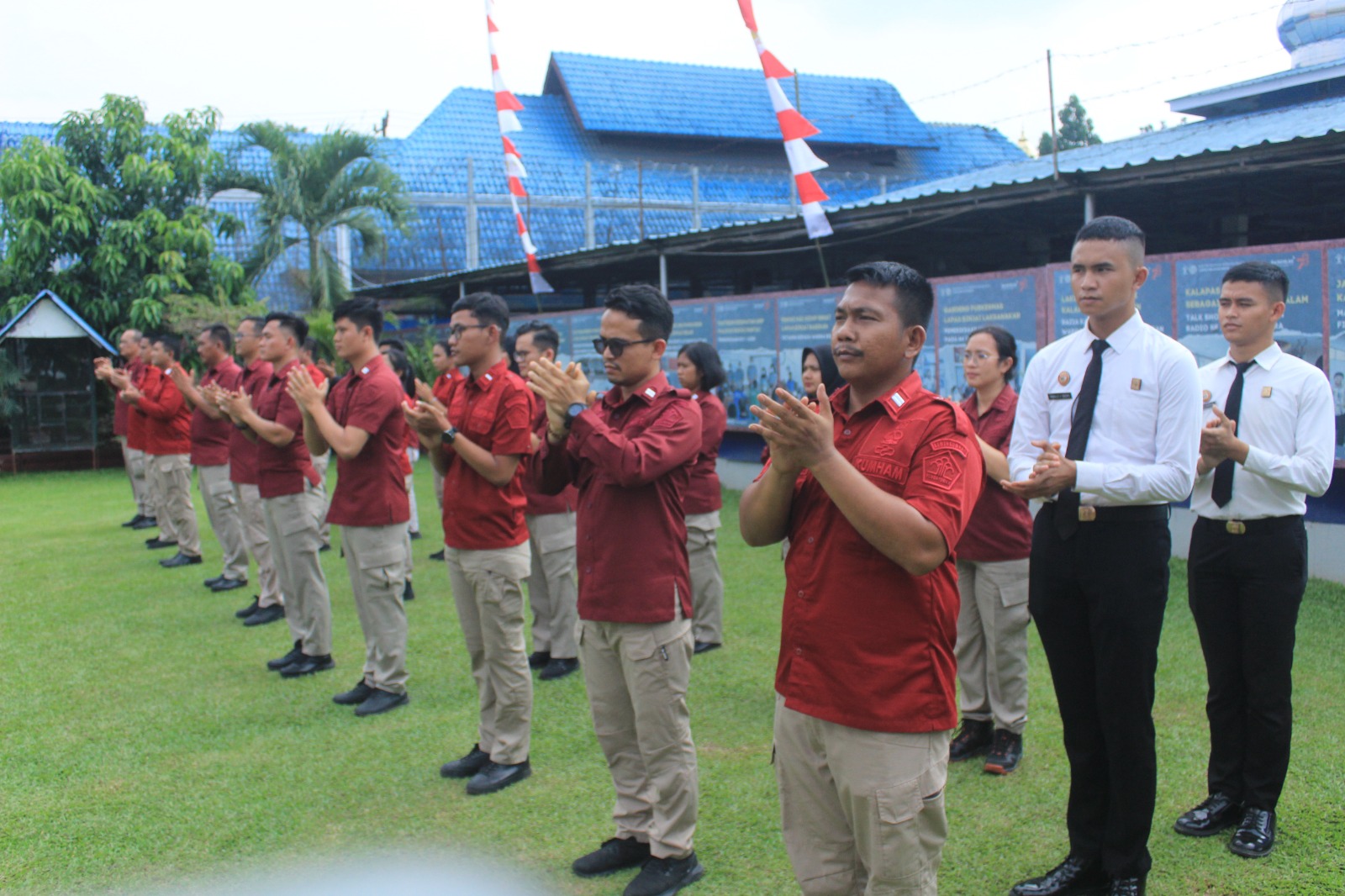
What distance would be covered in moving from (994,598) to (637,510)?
1777mm

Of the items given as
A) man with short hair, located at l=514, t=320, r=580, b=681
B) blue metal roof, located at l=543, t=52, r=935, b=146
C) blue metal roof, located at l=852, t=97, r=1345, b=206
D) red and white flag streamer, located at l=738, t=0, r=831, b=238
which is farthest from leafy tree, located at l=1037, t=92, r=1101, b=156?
man with short hair, located at l=514, t=320, r=580, b=681

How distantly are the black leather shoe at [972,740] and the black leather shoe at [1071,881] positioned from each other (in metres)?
1.18

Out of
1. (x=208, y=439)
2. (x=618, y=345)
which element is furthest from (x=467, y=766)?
(x=208, y=439)

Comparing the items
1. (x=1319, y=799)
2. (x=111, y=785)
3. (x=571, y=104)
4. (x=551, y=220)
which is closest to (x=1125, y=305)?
(x=1319, y=799)

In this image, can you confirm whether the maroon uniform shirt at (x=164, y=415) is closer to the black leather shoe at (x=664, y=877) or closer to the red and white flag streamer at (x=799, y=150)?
the red and white flag streamer at (x=799, y=150)

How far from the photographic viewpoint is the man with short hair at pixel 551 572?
236 inches

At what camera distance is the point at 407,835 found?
12.9ft

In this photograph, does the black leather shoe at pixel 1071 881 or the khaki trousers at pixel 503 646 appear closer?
the black leather shoe at pixel 1071 881

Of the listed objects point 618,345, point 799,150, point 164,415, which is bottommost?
point 164,415

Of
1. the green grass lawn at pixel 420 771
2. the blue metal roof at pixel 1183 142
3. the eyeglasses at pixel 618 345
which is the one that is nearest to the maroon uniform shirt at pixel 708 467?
the green grass lawn at pixel 420 771

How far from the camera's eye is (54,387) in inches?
669

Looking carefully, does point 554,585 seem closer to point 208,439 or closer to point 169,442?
point 208,439

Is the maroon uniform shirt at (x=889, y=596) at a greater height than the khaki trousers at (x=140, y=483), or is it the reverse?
the maroon uniform shirt at (x=889, y=596)

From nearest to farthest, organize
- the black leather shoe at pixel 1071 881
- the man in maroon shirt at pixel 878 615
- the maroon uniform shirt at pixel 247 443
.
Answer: the man in maroon shirt at pixel 878 615
the black leather shoe at pixel 1071 881
the maroon uniform shirt at pixel 247 443
